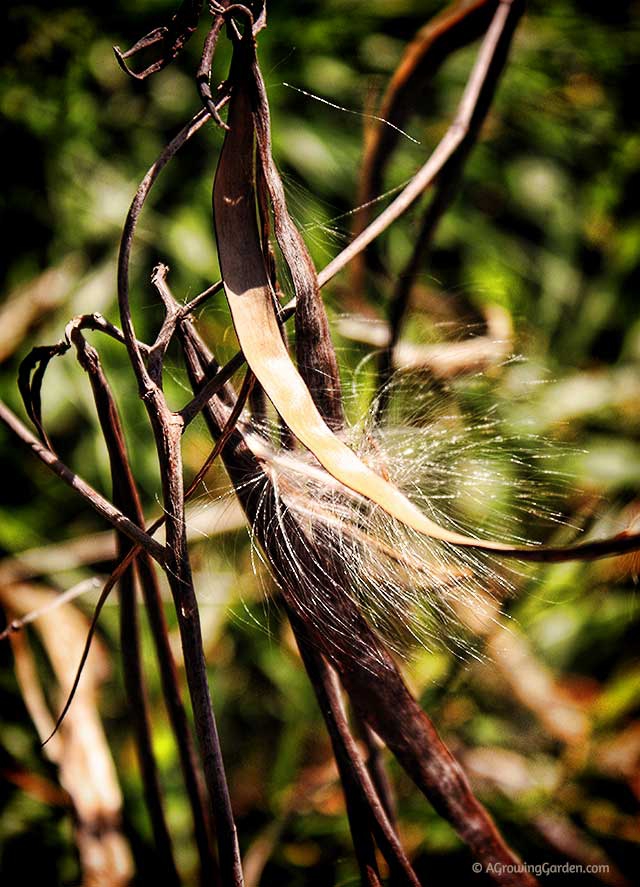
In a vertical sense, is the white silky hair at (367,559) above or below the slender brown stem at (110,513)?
below

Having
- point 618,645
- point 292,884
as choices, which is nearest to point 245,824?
point 292,884

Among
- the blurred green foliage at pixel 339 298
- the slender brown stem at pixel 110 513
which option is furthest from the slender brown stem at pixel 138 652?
the blurred green foliage at pixel 339 298

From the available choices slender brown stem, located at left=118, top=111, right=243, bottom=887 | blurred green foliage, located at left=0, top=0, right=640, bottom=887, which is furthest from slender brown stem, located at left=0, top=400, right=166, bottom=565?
blurred green foliage, located at left=0, top=0, right=640, bottom=887

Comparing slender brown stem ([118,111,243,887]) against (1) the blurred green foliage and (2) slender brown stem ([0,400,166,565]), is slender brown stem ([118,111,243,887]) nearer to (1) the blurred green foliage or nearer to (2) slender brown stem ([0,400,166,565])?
(2) slender brown stem ([0,400,166,565])

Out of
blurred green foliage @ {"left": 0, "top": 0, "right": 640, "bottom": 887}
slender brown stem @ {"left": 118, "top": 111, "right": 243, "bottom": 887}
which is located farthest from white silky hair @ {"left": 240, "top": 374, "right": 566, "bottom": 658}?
blurred green foliage @ {"left": 0, "top": 0, "right": 640, "bottom": 887}

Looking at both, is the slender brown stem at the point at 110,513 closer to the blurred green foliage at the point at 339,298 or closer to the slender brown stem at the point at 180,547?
the slender brown stem at the point at 180,547

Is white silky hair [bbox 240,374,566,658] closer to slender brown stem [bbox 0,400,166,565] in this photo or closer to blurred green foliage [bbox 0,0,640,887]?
slender brown stem [bbox 0,400,166,565]

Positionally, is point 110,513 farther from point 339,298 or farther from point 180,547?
point 339,298

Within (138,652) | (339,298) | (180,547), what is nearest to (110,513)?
(180,547)

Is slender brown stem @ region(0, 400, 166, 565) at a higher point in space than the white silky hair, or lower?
higher

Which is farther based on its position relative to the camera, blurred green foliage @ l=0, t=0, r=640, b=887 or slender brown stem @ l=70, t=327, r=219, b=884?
blurred green foliage @ l=0, t=0, r=640, b=887
